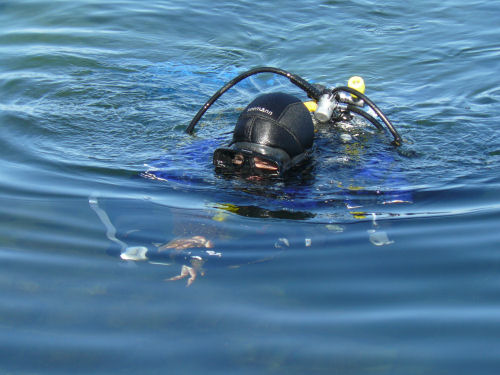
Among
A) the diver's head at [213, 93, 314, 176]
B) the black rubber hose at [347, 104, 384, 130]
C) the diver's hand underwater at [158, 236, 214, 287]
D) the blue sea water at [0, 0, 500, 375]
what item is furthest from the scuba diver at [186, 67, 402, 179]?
the diver's hand underwater at [158, 236, 214, 287]

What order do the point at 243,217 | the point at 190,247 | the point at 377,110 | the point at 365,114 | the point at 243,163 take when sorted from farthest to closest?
the point at 365,114, the point at 377,110, the point at 243,163, the point at 243,217, the point at 190,247

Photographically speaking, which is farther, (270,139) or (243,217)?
(270,139)

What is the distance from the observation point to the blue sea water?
2.73m

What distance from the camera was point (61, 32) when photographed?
28.9ft

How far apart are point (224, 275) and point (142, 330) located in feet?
1.98

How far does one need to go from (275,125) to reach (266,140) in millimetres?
129

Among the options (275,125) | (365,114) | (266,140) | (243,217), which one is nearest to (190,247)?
(243,217)

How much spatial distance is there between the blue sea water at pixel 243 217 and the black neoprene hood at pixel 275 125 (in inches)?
11.4

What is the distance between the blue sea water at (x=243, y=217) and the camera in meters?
2.73

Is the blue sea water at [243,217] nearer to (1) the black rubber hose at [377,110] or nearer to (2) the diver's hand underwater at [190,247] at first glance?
(2) the diver's hand underwater at [190,247]

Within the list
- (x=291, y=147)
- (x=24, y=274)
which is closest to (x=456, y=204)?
(x=291, y=147)

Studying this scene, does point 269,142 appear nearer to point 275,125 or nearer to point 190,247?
point 275,125

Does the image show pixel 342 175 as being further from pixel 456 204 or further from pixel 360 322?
pixel 360 322

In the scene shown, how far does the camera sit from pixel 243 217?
4016 mm
